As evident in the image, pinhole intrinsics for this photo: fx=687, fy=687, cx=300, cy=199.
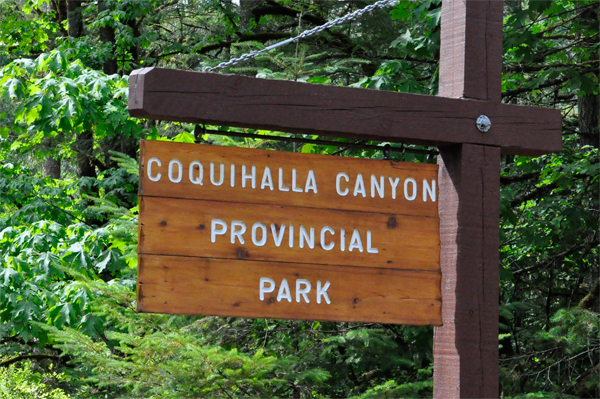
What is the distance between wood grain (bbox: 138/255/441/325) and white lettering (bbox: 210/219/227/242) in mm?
81

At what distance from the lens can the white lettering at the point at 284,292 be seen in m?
2.40

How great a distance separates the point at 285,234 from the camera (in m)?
2.45

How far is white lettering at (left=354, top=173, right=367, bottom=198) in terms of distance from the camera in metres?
2.54

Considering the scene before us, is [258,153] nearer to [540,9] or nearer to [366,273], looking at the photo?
[366,273]

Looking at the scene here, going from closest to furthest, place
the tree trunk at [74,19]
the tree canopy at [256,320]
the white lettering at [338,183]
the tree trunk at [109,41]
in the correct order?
the white lettering at [338,183]
the tree canopy at [256,320]
the tree trunk at [109,41]
the tree trunk at [74,19]

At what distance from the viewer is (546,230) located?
7.82m

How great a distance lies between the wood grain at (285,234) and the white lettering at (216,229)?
0.01 metres

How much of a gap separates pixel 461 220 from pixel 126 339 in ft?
9.27

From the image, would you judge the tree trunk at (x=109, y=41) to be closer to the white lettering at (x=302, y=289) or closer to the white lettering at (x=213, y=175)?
the white lettering at (x=213, y=175)

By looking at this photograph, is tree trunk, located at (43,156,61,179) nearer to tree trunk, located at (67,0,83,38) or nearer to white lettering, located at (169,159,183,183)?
tree trunk, located at (67,0,83,38)

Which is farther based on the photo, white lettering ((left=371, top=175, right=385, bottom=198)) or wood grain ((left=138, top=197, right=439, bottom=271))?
white lettering ((left=371, top=175, right=385, bottom=198))

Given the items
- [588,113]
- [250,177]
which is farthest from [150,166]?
[588,113]

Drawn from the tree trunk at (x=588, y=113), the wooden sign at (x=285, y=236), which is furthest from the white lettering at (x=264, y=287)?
the tree trunk at (x=588, y=113)

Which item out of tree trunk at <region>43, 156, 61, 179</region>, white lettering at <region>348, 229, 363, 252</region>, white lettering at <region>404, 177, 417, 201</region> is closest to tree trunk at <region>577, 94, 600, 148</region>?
white lettering at <region>404, 177, 417, 201</region>
